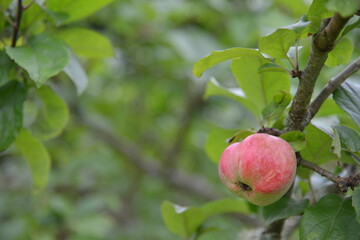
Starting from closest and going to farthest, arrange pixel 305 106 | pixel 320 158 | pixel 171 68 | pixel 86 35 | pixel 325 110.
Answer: pixel 305 106 < pixel 320 158 < pixel 325 110 < pixel 86 35 < pixel 171 68

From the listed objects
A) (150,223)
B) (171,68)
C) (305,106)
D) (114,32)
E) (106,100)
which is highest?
(305,106)

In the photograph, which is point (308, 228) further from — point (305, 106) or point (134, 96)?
point (134, 96)

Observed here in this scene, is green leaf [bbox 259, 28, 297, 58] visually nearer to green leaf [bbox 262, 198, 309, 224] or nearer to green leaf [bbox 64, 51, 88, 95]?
green leaf [bbox 262, 198, 309, 224]

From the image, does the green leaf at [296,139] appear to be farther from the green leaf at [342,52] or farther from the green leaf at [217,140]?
the green leaf at [217,140]

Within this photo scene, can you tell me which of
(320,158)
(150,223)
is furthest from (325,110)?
(150,223)

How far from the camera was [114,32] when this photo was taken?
2.12 meters

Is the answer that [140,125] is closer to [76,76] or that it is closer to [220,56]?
[76,76]

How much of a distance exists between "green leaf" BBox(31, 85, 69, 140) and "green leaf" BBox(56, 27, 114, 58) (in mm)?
148

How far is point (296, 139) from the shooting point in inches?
25.3

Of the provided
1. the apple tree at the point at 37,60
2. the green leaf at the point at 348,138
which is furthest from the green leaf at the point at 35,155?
the green leaf at the point at 348,138

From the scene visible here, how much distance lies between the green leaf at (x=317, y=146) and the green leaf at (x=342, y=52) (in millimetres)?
108

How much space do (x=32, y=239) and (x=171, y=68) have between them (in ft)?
3.43

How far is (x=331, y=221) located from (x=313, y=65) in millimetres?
239

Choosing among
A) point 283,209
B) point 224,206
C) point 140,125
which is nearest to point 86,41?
point 224,206
